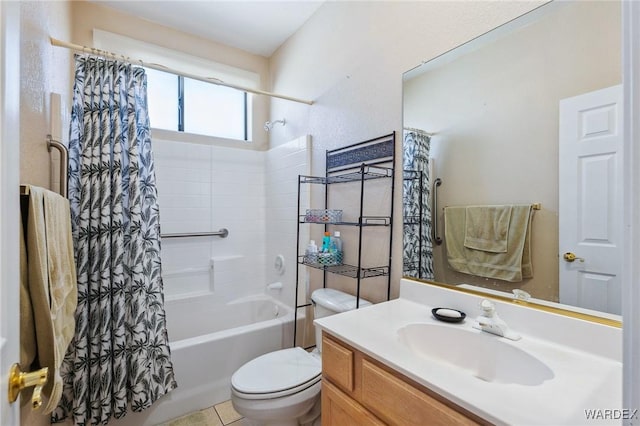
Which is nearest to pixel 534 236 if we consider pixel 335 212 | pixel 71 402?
pixel 335 212

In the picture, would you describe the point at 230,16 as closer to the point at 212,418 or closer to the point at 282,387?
the point at 282,387

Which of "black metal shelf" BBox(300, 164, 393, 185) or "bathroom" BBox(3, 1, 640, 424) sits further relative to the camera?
"black metal shelf" BBox(300, 164, 393, 185)

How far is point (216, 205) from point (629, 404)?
8.54 feet

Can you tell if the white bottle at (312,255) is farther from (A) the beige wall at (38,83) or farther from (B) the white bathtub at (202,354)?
(A) the beige wall at (38,83)

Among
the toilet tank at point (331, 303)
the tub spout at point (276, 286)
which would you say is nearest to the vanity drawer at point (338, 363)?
the toilet tank at point (331, 303)

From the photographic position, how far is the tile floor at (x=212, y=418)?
1710mm

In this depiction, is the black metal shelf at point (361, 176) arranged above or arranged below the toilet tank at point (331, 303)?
above

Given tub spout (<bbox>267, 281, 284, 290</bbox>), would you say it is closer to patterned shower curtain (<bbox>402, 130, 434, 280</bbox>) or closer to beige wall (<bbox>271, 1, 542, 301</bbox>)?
beige wall (<bbox>271, 1, 542, 301</bbox>)

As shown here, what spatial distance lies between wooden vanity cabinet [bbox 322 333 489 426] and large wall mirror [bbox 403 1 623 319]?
553 millimetres

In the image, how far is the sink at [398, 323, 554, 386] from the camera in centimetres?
86

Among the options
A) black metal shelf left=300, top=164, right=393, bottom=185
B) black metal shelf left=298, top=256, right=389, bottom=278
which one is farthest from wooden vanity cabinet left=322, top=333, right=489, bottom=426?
black metal shelf left=300, top=164, right=393, bottom=185

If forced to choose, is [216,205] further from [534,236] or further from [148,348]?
[534,236]

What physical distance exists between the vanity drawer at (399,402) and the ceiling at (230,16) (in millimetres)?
2268

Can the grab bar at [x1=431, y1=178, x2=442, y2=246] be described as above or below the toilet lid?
above
